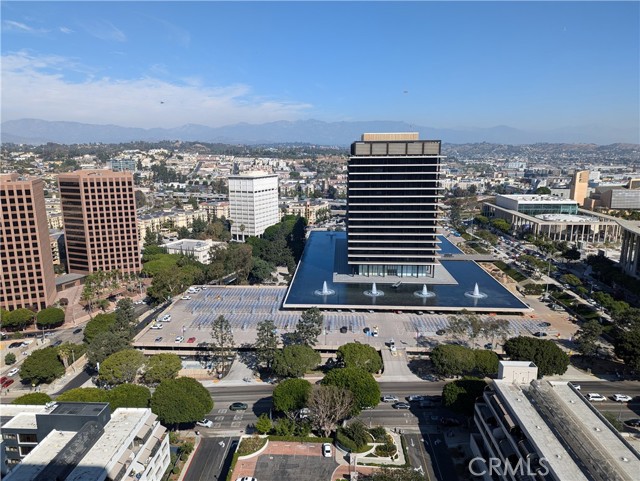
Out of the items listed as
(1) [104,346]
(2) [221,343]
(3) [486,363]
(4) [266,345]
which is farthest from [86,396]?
(3) [486,363]

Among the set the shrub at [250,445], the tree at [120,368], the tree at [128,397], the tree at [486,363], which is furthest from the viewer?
the tree at [486,363]

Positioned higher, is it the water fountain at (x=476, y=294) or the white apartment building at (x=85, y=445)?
the white apartment building at (x=85, y=445)

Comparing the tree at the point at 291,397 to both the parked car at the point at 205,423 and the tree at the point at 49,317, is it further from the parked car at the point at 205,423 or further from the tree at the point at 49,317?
the tree at the point at 49,317

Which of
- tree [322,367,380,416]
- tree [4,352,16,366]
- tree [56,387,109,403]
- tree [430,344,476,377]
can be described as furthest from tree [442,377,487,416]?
tree [4,352,16,366]

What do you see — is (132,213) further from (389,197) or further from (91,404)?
(91,404)

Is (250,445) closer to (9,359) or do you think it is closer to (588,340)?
(9,359)

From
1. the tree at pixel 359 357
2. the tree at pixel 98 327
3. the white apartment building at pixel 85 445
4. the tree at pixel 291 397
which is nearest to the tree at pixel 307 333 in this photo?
the tree at pixel 359 357
